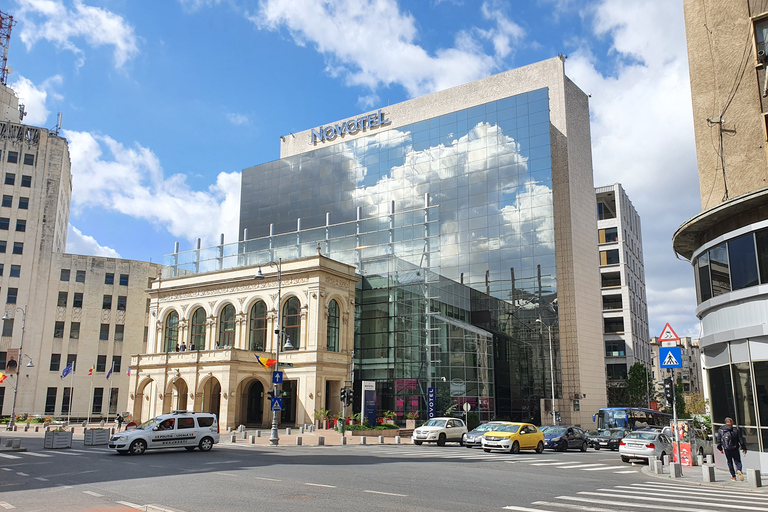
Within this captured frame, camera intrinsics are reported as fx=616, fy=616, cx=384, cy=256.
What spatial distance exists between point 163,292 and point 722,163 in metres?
51.0

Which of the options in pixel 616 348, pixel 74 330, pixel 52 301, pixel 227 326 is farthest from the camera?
pixel 616 348

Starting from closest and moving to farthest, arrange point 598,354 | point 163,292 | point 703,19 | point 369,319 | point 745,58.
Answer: point 745,58 < point 703,19 < point 369,319 < point 163,292 < point 598,354

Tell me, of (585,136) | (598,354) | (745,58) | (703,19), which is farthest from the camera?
(585,136)

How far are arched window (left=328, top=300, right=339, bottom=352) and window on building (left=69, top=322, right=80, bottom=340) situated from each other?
35838mm

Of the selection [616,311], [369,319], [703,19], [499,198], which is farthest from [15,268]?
[616,311]

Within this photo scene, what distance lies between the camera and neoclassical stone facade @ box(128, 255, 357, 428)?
49844mm

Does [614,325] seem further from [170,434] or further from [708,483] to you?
[170,434]

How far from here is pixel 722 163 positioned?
24.3m

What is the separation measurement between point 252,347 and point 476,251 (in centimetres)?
2439

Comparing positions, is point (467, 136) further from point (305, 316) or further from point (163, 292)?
point (163, 292)

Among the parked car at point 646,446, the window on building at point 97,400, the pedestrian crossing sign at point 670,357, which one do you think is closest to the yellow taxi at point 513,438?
the parked car at point 646,446

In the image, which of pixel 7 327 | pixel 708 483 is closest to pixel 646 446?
pixel 708 483

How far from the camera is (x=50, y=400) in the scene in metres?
68.1

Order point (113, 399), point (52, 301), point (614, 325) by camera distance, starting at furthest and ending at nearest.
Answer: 1. point (614, 325)
2. point (113, 399)
3. point (52, 301)
